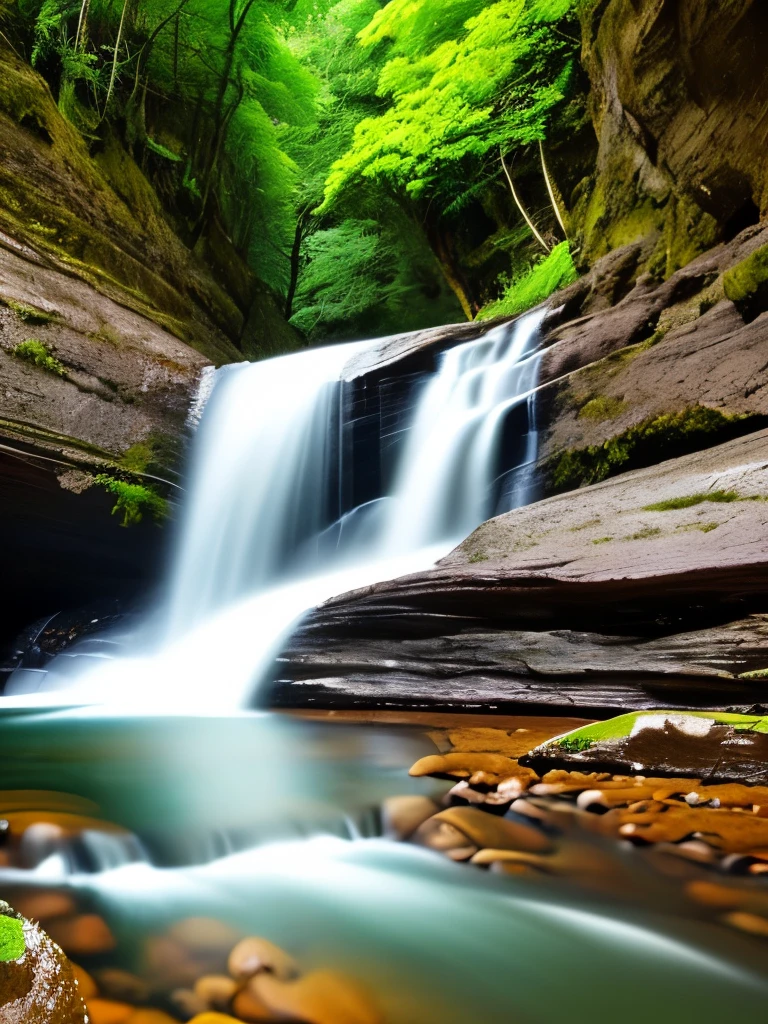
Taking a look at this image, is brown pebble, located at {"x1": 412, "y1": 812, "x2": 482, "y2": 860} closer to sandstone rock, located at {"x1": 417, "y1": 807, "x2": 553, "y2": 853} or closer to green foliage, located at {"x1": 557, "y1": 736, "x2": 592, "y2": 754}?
sandstone rock, located at {"x1": 417, "y1": 807, "x2": 553, "y2": 853}

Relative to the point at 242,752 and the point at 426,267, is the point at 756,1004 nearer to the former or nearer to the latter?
the point at 242,752

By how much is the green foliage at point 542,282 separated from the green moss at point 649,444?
4706 mm

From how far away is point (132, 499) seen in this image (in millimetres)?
6727

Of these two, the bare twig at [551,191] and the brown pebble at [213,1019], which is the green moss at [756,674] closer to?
the brown pebble at [213,1019]

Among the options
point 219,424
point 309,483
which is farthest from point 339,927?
point 219,424

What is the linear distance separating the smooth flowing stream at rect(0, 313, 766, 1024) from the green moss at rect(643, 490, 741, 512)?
6.76 ft

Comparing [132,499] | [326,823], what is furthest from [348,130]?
[326,823]

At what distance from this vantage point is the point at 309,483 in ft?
24.8

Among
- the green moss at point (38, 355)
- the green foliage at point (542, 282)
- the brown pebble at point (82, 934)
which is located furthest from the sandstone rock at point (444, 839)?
the green foliage at point (542, 282)

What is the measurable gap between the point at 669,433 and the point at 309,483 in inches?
158

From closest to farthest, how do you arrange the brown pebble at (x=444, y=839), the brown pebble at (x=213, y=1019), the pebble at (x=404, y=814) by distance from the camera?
the brown pebble at (x=213, y=1019)
the brown pebble at (x=444, y=839)
the pebble at (x=404, y=814)

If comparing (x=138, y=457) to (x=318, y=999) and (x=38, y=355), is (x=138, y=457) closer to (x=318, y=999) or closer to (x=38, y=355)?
(x=38, y=355)

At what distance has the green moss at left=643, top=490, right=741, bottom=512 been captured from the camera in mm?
3732

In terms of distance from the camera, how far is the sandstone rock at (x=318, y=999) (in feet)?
3.83
